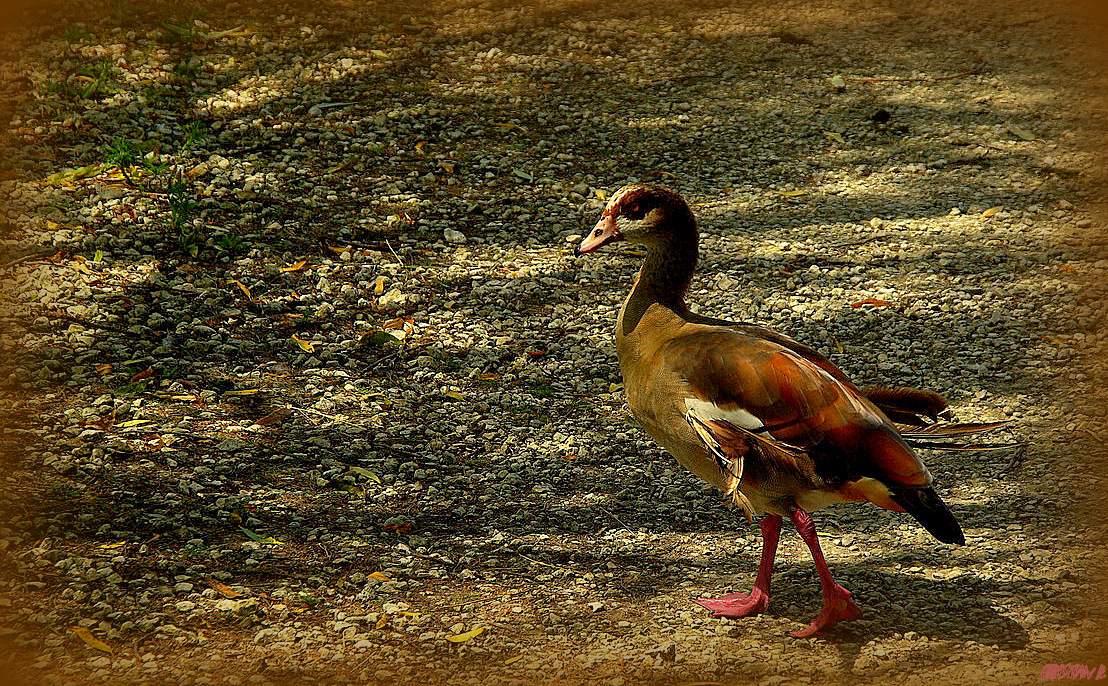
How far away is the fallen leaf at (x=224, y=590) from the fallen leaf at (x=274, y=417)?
1.14 meters

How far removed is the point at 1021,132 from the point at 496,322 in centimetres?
483

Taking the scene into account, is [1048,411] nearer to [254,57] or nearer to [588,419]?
[588,419]

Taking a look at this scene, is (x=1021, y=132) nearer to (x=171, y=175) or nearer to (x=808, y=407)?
(x=808, y=407)

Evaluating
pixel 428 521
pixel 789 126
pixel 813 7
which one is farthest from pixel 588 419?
pixel 813 7

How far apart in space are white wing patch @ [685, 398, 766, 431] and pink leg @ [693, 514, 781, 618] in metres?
0.46

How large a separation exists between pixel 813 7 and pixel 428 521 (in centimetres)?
756

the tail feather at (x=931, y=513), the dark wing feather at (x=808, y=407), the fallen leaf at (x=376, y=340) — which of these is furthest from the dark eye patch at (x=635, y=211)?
the fallen leaf at (x=376, y=340)

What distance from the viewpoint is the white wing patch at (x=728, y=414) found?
3949 millimetres

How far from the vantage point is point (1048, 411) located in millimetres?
5512

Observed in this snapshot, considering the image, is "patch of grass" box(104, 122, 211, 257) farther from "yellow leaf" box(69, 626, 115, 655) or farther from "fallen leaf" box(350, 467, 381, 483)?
"yellow leaf" box(69, 626, 115, 655)

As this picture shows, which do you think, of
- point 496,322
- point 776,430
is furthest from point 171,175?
point 776,430

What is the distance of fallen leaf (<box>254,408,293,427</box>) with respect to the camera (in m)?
5.24


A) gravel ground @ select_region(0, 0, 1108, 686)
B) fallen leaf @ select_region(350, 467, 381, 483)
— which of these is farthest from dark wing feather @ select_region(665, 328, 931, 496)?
fallen leaf @ select_region(350, 467, 381, 483)

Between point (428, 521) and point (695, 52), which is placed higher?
point (695, 52)
